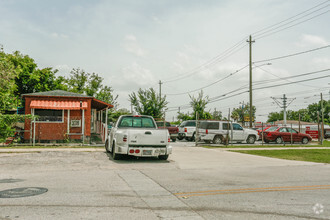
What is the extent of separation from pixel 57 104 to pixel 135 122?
9.51 m

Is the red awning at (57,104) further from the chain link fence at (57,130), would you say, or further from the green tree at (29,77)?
the green tree at (29,77)

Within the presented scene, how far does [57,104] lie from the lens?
63.2 feet

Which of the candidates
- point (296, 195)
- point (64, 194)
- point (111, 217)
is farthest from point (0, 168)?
point (296, 195)

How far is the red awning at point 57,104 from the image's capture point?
19.0 m

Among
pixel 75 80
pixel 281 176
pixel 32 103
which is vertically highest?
pixel 75 80

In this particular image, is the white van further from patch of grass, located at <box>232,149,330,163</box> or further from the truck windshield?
the truck windshield

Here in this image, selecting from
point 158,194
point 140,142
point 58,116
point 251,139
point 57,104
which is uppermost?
point 57,104

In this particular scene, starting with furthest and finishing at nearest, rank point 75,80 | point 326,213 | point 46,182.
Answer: point 75,80 → point 46,182 → point 326,213

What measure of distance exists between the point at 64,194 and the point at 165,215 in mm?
2209

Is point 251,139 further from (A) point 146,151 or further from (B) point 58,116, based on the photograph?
(A) point 146,151

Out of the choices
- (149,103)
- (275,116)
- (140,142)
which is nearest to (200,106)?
(149,103)

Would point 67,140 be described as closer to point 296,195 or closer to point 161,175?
point 161,175

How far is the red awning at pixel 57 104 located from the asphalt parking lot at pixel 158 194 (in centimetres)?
1048

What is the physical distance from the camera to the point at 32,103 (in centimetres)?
1888
